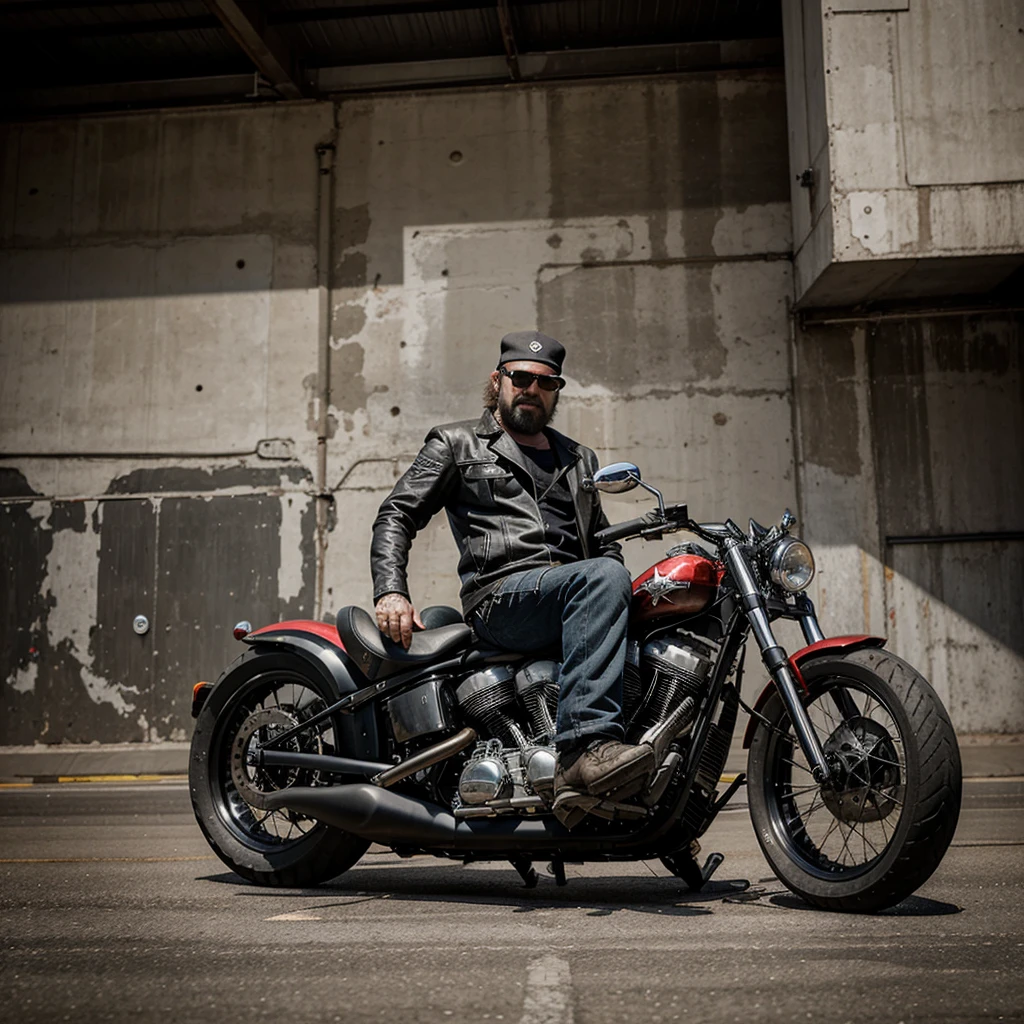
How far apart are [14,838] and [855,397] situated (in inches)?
353

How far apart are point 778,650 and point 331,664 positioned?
168 centimetres

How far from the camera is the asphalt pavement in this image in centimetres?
247

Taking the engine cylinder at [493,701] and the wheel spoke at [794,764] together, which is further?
the engine cylinder at [493,701]

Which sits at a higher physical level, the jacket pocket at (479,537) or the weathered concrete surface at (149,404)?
the weathered concrete surface at (149,404)

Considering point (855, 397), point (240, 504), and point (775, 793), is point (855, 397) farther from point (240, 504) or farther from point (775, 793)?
point (775, 793)

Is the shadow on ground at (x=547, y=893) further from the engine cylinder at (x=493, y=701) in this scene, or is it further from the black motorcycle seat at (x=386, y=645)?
the black motorcycle seat at (x=386, y=645)

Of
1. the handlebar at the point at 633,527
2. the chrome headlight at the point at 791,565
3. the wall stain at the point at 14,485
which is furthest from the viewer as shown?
the wall stain at the point at 14,485

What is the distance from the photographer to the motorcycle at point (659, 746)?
349cm

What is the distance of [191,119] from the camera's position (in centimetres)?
1338

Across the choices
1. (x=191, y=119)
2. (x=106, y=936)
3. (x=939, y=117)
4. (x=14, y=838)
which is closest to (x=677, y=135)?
(x=939, y=117)

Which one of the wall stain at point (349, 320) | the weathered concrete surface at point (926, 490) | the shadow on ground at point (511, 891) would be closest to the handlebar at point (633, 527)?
the shadow on ground at point (511, 891)

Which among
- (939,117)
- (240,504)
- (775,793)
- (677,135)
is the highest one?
(677,135)

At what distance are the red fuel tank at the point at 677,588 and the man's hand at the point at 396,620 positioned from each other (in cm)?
83

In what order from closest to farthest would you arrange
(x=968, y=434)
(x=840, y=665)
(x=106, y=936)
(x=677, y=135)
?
(x=106, y=936), (x=840, y=665), (x=968, y=434), (x=677, y=135)
